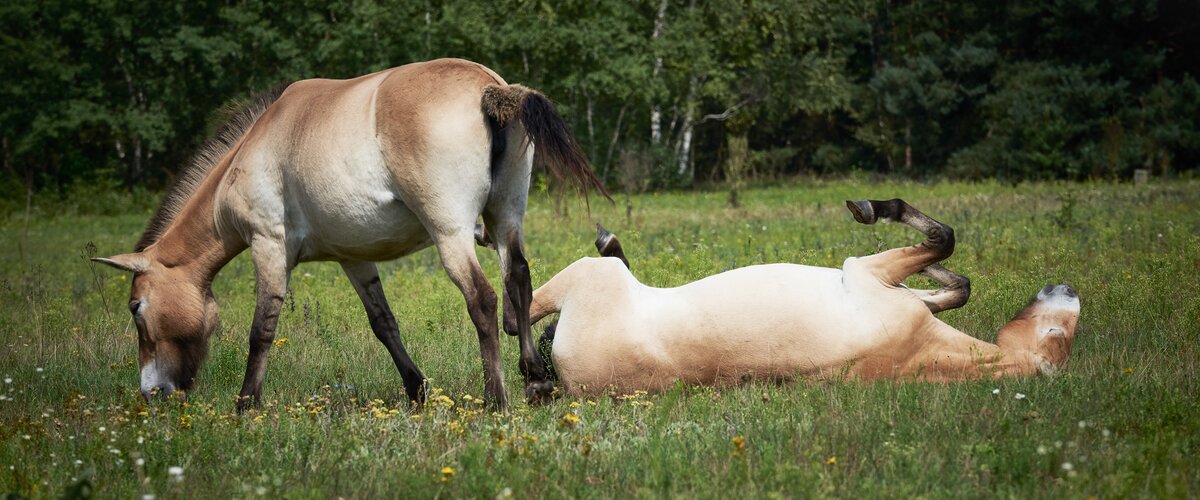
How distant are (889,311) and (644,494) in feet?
6.28

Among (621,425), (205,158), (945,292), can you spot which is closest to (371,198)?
(205,158)

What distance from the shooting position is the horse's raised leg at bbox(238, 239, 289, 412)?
18.7 feet

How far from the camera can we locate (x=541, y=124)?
5.08 meters

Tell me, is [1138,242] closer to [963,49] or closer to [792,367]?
[792,367]

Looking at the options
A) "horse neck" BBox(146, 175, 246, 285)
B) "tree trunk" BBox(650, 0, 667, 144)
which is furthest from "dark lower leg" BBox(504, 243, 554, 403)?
"tree trunk" BBox(650, 0, 667, 144)

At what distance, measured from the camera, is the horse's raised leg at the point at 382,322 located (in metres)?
6.14

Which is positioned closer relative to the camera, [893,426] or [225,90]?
[893,426]

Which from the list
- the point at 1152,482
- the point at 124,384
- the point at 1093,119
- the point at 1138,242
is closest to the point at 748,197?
the point at 1093,119

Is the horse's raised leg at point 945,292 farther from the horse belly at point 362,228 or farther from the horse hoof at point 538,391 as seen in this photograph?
the horse belly at point 362,228

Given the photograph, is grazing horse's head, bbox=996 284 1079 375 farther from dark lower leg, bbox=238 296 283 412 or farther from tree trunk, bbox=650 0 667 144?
tree trunk, bbox=650 0 667 144

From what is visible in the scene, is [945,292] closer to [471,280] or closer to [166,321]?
[471,280]

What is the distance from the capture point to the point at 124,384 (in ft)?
21.1

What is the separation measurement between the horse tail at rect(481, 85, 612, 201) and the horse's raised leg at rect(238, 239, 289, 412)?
4.78 feet

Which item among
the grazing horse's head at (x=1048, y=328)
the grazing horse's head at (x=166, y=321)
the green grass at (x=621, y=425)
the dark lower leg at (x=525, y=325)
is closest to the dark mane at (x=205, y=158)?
the grazing horse's head at (x=166, y=321)
